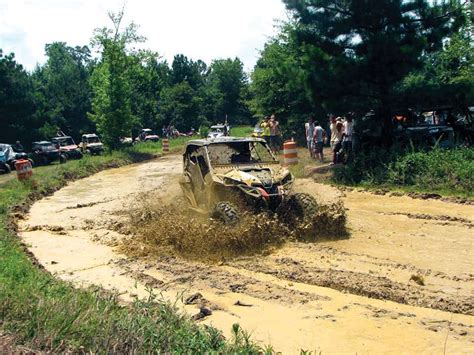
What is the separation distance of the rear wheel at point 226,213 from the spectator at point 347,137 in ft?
29.5

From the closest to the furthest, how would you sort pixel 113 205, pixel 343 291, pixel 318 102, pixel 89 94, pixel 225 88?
pixel 343 291 → pixel 113 205 → pixel 318 102 → pixel 89 94 → pixel 225 88

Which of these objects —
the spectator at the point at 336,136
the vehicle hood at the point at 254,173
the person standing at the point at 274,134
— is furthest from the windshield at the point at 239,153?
the person standing at the point at 274,134

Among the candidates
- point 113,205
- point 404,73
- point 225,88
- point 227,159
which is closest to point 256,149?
point 227,159

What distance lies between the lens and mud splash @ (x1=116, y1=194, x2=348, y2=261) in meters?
8.95

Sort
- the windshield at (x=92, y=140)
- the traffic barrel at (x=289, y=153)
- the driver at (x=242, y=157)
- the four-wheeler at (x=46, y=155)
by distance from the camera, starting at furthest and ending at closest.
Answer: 1. the windshield at (x=92, y=140)
2. the four-wheeler at (x=46, y=155)
3. the traffic barrel at (x=289, y=153)
4. the driver at (x=242, y=157)

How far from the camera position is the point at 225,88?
75875 millimetres

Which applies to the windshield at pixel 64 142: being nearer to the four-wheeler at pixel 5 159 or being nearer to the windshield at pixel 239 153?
the four-wheeler at pixel 5 159

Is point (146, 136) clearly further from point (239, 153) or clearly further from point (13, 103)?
point (239, 153)

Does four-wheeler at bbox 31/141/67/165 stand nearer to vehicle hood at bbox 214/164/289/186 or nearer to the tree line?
the tree line

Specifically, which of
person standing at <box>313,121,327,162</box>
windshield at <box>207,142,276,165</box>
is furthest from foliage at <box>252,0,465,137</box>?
windshield at <box>207,142,276,165</box>

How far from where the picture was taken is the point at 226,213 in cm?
922

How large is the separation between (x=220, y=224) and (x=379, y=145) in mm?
10037

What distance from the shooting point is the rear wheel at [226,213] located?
30.0 feet

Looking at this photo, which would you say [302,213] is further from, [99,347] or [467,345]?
[99,347]
